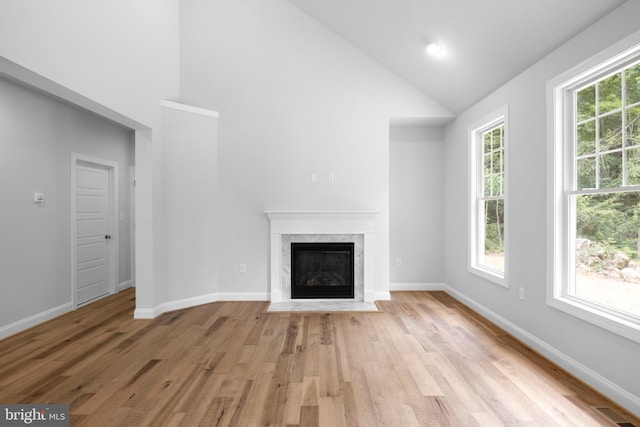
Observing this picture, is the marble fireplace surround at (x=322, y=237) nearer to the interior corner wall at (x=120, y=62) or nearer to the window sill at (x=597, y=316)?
the interior corner wall at (x=120, y=62)

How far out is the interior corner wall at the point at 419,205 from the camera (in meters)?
5.35

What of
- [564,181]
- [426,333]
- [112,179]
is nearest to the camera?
[564,181]

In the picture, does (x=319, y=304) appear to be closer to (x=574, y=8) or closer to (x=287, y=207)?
(x=287, y=207)

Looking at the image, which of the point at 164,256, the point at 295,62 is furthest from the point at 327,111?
the point at 164,256

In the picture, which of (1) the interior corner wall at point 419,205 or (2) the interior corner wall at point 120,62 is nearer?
(2) the interior corner wall at point 120,62

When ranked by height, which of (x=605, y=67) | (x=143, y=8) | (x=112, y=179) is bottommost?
(x=112, y=179)

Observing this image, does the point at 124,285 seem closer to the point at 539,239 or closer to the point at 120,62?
the point at 120,62

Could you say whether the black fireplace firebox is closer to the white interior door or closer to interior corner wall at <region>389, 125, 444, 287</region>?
interior corner wall at <region>389, 125, 444, 287</region>

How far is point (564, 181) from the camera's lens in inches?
110

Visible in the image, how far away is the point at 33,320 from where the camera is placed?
3.79m

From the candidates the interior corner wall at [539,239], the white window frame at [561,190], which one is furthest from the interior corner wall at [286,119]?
the white window frame at [561,190]

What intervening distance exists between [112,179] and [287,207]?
2786mm
